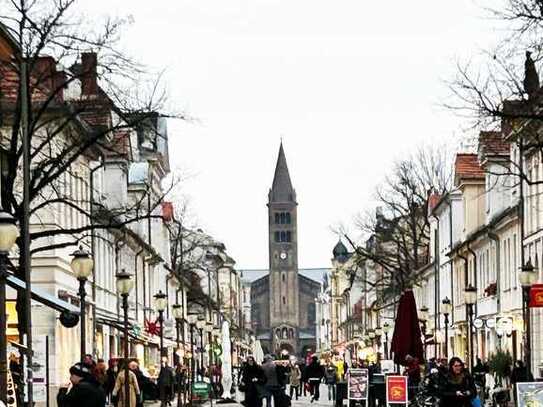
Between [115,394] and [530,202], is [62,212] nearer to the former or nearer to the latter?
[530,202]

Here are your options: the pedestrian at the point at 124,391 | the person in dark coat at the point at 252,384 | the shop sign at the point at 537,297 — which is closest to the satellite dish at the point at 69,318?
the pedestrian at the point at 124,391

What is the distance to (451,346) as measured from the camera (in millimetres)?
91812

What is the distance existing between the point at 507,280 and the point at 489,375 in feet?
54.9

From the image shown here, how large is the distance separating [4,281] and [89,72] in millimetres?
12441

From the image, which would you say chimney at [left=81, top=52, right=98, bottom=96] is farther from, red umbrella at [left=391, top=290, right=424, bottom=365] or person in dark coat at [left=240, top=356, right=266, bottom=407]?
red umbrella at [left=391, top=290, right=424, bottom=365]

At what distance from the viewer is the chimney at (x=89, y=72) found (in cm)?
3469

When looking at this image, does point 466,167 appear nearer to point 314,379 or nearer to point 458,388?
point 314,379

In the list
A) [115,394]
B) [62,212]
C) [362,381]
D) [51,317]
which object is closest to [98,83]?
[115,394]

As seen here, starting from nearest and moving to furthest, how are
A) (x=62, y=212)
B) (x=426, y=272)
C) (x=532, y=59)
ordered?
(x=532, y=59) → (x=62, y=212) → (x=426, y=272)

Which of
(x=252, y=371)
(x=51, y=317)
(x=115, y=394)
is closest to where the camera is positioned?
(x=115, y=394)

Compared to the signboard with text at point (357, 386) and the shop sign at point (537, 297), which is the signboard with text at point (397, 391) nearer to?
the shop sign at point (537, 297)

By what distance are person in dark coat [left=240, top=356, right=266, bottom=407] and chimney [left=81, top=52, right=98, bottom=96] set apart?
843 centimetres

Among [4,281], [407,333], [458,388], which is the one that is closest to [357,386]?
[407,333]

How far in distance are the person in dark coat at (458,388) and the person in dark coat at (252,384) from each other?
48.5 ft
